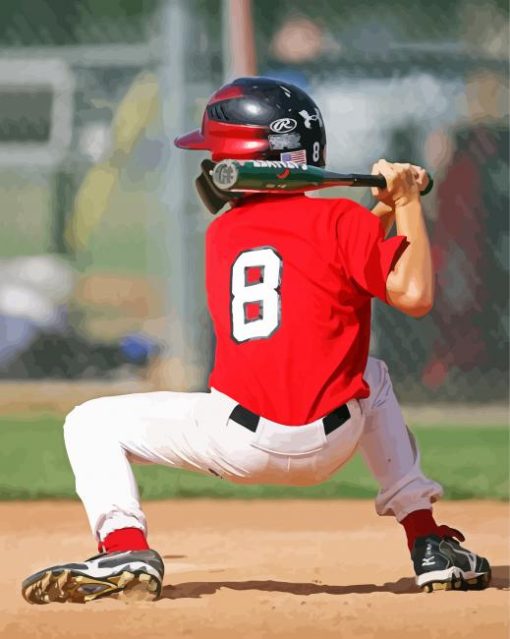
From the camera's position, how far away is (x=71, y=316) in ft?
32.9

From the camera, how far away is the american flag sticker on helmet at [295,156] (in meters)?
3.97

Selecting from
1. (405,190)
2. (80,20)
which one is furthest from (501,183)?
(405,190)

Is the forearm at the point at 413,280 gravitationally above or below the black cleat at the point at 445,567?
above

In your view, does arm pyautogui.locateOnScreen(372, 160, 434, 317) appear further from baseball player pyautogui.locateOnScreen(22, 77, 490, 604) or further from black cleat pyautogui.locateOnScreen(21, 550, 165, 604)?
black cleat pyautogui.locateOnScreen(21, 550, 165, 604)

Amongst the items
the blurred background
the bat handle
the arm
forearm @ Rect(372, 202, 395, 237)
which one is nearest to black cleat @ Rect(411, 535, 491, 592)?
the arm

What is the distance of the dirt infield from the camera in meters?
3.49

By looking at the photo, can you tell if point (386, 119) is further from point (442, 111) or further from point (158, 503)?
point (158, 503)

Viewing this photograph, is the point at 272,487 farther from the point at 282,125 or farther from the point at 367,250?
the point at 367,250

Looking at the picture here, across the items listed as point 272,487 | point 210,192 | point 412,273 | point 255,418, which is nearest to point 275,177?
point 210,192

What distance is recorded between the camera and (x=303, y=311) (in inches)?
149

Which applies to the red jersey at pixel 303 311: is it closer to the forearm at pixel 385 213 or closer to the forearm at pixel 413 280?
the forearm at pixel 413 280

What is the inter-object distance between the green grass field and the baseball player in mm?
2566

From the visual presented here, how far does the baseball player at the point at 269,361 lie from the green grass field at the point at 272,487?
2.57m

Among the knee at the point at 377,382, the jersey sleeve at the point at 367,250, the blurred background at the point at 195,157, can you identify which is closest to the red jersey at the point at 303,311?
the jersey sleeve at the point at 367,250
